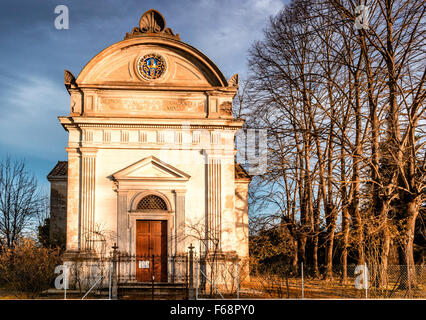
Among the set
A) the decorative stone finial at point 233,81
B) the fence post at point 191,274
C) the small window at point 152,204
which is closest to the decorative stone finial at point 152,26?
the decorative stone finial at point 233,81

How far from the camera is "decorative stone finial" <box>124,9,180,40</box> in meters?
22.1

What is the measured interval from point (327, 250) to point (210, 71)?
11133mm

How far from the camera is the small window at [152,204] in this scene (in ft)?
68.7

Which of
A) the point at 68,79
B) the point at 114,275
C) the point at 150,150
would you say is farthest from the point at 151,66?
the point at 114,275

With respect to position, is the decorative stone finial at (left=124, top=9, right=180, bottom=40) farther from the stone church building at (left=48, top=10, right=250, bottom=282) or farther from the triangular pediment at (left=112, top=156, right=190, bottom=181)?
the triangular pediment at (left=112, top=156, right=190, bottom=181)

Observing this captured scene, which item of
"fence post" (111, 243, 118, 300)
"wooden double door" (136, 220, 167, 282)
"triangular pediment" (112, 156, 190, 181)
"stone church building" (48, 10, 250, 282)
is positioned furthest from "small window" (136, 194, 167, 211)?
"fence post" (111, 243, 118, 300)

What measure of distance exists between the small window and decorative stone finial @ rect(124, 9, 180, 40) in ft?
23.8

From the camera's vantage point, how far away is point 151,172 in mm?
20953

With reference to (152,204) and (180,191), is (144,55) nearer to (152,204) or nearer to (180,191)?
(180,191)

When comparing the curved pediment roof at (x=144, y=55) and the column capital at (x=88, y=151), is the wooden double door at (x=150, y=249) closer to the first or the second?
the column capital at (x=88, y=151)

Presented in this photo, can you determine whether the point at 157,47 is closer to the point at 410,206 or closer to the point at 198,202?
the point at 198,202

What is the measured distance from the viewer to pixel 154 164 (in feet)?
68.7

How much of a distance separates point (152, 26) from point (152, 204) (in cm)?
801
